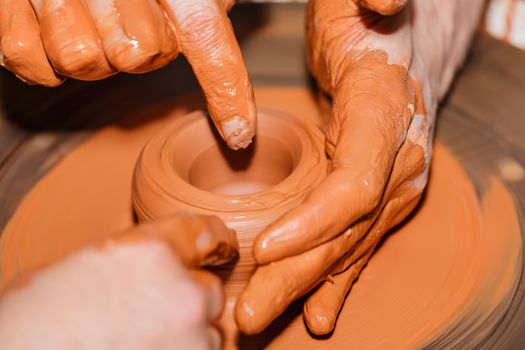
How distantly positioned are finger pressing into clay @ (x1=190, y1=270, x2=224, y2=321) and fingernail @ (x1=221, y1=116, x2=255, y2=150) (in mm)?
448

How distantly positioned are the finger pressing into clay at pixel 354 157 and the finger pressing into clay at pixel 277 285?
0.03 m

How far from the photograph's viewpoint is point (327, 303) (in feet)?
4.45

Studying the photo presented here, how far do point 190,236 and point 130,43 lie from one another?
47 cm

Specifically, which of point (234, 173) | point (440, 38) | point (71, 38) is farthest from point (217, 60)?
point (440, 38)

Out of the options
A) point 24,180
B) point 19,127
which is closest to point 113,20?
point 24,180

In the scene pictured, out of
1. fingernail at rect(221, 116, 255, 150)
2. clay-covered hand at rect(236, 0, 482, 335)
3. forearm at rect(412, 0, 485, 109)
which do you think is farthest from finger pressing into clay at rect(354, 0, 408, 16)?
fingernail at rect(221, 116, 255, 150)

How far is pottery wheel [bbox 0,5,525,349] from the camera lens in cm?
185

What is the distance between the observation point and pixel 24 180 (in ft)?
6.07

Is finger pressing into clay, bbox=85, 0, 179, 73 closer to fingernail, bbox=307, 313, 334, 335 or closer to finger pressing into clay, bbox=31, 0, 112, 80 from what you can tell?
finger pressing into clay, bbox=31, 0, 112, 80

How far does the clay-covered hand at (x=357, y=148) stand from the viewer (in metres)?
1.14

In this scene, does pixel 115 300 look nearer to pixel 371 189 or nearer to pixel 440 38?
Answer: pixel 371 189

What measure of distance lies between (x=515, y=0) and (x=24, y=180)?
1.88 m

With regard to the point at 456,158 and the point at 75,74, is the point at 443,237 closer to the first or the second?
the point at 456,158

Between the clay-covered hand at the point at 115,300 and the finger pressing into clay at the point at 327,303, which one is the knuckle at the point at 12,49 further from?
the finger pressing into clay at the point at 327,303
